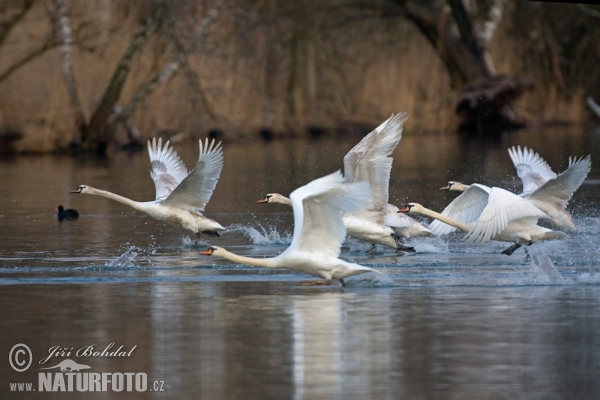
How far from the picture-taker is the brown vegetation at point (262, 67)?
93.4ft

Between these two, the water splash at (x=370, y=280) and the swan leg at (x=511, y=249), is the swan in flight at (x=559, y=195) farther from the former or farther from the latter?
the water splash at (x=370, y=280)

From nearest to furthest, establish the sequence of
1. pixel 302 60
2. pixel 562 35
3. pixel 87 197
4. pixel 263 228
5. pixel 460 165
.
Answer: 1. pixel 263 228
2. pixel 87 197
3. pixel 460 165
4. pixel 302 60
5. pixel 562 35

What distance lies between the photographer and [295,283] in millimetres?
11062

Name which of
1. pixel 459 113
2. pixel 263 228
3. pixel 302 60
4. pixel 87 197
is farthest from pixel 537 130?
pixel 263 228

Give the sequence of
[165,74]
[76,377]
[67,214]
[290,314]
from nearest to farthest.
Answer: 1. [76,377]
2. [290,314]
3. [67,214]
4. [165,74]

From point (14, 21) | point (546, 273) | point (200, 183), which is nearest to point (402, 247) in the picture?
point (200, 183)

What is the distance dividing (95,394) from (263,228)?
7.41 meters

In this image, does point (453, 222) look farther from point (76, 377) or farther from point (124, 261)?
point (76, 377)

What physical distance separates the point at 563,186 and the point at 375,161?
194 cm

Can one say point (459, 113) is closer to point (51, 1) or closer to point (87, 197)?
point (51, 1)

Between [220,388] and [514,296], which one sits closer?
[220,388]

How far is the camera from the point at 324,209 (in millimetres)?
10250

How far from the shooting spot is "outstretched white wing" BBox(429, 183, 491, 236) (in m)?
13.5

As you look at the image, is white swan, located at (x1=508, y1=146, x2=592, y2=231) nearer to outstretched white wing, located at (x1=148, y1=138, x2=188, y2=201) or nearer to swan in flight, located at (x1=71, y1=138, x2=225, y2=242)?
swan in flight, located at (x1=71, y1=138, x2=225, y2=242)
